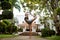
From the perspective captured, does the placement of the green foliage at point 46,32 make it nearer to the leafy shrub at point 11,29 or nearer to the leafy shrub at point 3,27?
the leafy shrub at point 11,29

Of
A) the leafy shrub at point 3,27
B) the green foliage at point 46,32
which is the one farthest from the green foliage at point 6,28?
the green foliage at point 46,32

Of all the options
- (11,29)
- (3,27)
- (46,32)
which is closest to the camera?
(46,32)

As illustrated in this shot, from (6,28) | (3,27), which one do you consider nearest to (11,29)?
(6,28)

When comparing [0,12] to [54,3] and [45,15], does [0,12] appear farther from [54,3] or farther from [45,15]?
[54,3]

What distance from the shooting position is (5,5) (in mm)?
7113

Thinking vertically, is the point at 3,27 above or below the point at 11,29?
above

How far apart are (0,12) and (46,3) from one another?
2.41 m

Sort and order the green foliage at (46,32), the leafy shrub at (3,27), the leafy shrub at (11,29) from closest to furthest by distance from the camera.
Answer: the green foliage at (46,32) < the leafy shrub at (3,27) < the leafy shrub at (11,29)

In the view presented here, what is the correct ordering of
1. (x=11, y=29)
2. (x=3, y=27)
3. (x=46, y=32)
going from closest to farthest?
(x=46, y=32) < (x=3, y=27) < (x=11, y=29)

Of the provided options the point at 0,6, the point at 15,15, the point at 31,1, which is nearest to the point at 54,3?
the point at 31,1

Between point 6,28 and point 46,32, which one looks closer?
point 46,32

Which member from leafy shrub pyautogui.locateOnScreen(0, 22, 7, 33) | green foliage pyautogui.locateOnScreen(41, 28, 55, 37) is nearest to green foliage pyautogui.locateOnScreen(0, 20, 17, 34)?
leafy shrub pyautogui.locateOnScreen(0, 22, 7, 33)

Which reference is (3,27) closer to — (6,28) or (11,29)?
(6,28)

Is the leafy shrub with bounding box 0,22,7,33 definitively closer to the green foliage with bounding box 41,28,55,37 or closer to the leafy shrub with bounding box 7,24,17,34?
the leafy shrub with bounding box 7,24,17,34
